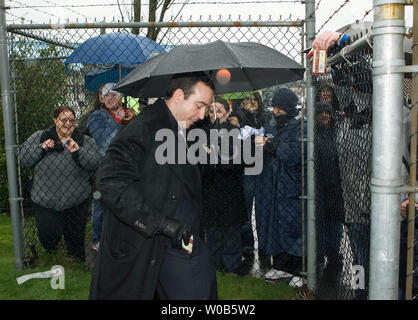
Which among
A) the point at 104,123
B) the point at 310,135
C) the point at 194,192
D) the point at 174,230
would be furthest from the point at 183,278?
the point at 104,123

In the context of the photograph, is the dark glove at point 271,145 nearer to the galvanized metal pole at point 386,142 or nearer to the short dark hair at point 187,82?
the short dark hair at point 187,82

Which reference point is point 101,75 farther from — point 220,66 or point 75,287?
point 220,66

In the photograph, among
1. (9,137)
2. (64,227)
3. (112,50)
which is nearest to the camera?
(9,137)

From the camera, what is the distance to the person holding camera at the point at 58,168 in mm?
5172

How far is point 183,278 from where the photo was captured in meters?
2.79

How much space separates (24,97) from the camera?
22.7 ft

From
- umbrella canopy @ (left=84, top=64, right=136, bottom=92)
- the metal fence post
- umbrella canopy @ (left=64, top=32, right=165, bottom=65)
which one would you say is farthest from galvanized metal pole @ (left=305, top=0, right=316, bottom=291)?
umbrella canopy @ (left=84, top=64, right=136, bottom=92)

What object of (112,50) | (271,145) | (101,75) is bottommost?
(271,145)

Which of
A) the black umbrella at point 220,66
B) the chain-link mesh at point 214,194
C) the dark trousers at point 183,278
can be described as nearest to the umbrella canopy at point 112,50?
the chain-link mesh at point 214,194

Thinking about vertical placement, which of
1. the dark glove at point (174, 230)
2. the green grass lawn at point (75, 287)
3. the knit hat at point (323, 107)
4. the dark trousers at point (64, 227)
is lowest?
the green grass lawn at point (75, 287)

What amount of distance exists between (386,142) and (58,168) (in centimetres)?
431

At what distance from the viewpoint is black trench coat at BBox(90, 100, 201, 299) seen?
2543 mm
